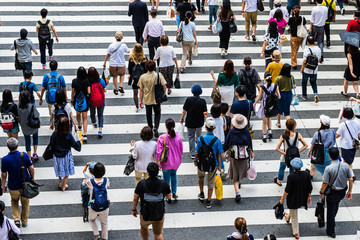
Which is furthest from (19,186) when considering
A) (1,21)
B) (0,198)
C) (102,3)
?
(102,3)

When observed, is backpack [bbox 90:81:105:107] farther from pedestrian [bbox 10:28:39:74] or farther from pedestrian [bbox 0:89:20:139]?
pedestrian [bbox 10:28:39:74]

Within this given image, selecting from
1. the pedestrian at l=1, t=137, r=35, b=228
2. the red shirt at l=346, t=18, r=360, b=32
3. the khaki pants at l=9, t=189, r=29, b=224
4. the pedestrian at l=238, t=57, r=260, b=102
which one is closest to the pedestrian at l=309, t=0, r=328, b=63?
the red shirt at l=346, t=18, r=360, b=32

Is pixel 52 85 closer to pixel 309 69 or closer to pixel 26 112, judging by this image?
pixel 26 112

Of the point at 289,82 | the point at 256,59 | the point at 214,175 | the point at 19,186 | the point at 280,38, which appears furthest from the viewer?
the point at 256,59

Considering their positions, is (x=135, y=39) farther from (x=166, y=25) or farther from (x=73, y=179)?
(x=73, y=179)

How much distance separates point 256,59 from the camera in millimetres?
16188

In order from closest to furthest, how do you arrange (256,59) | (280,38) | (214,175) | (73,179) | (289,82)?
(214,175)
(73,179)
(289,82)
(280,38)
(256,59)

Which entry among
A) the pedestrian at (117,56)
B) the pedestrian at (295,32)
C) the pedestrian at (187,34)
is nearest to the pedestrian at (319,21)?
the pedestrian at (295,32)

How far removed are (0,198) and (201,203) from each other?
3787 millimetres

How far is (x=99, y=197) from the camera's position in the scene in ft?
29.4

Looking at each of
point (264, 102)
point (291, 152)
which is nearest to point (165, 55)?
point (264, 102)

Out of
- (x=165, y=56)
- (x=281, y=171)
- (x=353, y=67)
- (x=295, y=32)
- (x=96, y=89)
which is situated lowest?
(x=281, y=171)

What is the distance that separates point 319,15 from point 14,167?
10.0 metres

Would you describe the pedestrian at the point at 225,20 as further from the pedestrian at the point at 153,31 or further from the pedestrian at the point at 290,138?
the pedestrian at the point at 290,138
